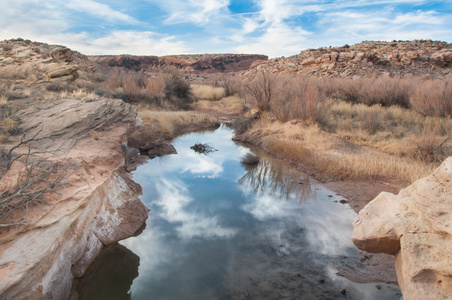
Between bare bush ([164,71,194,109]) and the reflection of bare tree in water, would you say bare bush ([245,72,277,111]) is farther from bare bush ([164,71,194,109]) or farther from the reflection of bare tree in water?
bare bush ([164,71,194,109])

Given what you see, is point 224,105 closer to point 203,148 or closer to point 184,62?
point 203,148

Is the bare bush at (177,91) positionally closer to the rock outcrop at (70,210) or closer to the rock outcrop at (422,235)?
the rock outcrop at (70,210)

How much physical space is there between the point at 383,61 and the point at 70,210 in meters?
28.9

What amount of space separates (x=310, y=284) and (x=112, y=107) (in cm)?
748

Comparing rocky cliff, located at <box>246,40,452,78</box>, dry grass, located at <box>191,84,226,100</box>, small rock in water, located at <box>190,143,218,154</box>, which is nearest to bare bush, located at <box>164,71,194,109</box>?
dry grass, located at <box>191,84,226,100</box>

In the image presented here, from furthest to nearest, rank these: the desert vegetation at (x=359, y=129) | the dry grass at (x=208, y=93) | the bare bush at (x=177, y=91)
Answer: the dry grass at (x=208, y=93)
the bare bush at (x=177, y=91)
the desert vegetation at (x=359, y=129)

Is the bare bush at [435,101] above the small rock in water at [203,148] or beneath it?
above

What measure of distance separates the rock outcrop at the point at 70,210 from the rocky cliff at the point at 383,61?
876 inches

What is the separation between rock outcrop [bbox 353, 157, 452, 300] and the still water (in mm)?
1250

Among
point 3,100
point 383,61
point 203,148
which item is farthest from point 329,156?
point 383,61

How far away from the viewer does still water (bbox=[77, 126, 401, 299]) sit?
392 centimetres

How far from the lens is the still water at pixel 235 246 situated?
392 cm

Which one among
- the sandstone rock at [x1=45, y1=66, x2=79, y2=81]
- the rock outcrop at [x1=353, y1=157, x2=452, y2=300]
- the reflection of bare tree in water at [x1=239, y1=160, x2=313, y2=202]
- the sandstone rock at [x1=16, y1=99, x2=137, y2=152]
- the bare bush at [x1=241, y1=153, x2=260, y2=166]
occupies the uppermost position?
the sandstone rock at [x1=45, y1=66, x2=79, y2=81]

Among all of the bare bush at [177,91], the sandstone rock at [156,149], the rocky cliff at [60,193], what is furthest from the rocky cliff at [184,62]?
the rocky cliff at [60,193]
